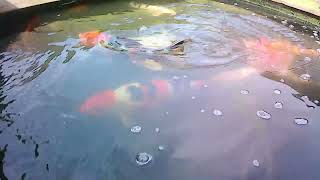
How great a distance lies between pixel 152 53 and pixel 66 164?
273 centimetres

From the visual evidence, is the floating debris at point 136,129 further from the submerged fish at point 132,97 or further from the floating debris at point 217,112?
the floating debris at point 217,112

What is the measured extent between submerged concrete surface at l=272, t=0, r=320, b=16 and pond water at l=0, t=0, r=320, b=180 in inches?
21.7

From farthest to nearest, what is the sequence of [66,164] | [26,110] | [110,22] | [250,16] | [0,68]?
[250,16] < [110,22] < [0,68] < [26,110] < [66,164]

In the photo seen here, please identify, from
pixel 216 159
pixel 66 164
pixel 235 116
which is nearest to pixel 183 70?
pixel 235 116

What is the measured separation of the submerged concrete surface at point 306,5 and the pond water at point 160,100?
55 cm

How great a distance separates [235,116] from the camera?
16.7 feet

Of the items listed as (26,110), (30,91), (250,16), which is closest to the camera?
(26,110)

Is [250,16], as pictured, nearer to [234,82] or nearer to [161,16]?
[161,16]

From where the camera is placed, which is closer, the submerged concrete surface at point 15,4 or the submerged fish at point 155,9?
the submerged concrete surface at point 15,4

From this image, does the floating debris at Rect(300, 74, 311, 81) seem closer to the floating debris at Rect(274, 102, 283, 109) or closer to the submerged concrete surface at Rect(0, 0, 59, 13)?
the floating debris at Rect(274, 102, 283, 109)

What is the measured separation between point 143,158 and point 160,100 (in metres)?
1.18

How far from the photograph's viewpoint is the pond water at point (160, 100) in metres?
4.27

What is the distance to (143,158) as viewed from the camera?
4316 mm

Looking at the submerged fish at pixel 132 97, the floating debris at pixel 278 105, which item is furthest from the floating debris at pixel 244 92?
the submerged fish at pixel 132 97
